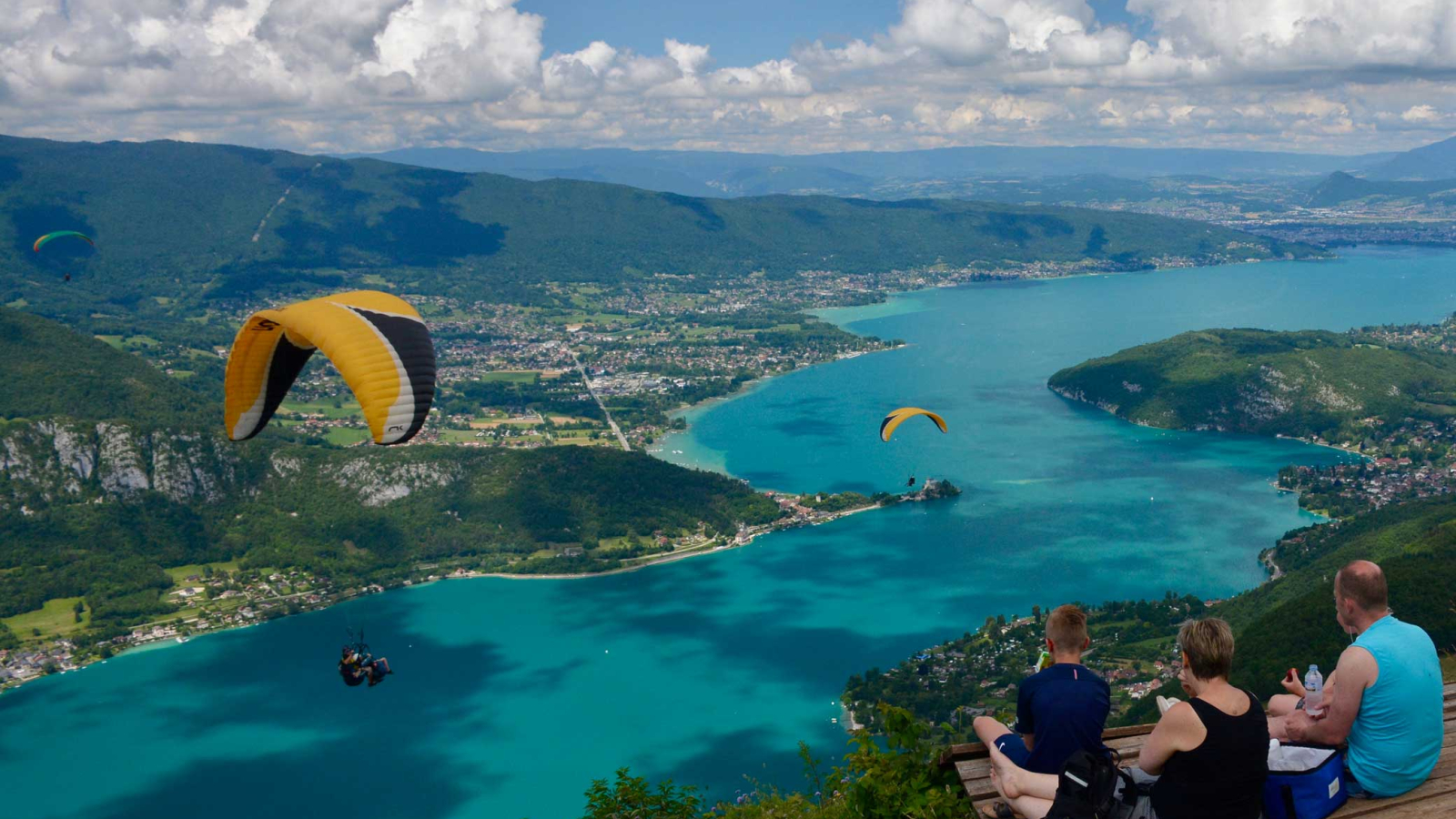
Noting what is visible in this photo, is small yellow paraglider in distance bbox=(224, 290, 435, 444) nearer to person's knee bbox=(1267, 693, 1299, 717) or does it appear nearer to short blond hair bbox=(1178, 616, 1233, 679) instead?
short blond hair bbox=(1178, 616, 1233, 679)

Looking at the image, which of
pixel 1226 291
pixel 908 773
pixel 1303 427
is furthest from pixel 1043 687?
pixel 1226 291

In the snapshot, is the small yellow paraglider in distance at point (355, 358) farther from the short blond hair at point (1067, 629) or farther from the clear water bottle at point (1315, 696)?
the clear water bottle at point (1315, 696)

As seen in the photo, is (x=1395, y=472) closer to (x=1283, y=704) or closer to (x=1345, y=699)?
(x=1283, y=704)

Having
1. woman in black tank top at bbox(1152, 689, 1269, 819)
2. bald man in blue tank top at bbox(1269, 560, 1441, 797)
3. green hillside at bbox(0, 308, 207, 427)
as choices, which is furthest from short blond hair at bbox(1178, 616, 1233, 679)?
green hillside at bbox(0, 308, 207, 427)

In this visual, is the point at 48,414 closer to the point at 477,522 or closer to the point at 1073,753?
the point at 477,522

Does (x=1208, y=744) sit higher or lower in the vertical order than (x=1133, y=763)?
higher

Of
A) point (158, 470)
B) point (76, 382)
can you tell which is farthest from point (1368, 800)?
point (76, 382)
